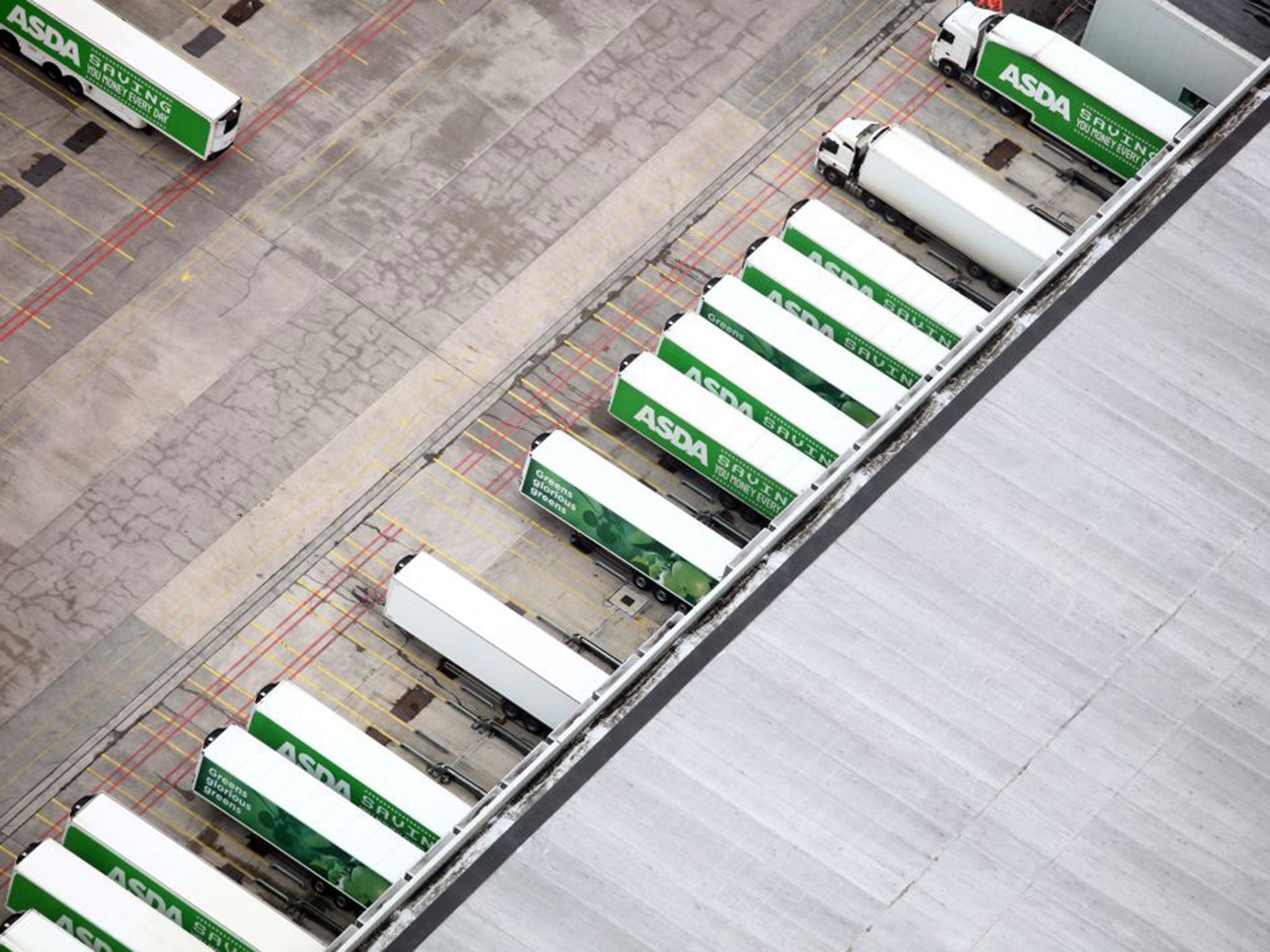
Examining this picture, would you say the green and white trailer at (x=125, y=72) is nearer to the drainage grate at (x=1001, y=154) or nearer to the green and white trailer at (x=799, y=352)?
the green and white trailer at (x=799, y=352)

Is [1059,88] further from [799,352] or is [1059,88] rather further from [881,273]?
[799,352]

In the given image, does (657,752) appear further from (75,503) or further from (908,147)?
(908,147)

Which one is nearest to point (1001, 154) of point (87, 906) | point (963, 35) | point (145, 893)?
point (963, 35)

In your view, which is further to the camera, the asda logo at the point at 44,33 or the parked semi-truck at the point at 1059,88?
the parked semi-truck at the point at 1059,88

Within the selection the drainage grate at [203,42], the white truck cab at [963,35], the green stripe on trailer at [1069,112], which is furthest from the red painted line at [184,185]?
the green stripe on trailer at [1069,112]

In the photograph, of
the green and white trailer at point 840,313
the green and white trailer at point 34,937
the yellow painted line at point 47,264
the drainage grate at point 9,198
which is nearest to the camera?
the green and white trailer at point 34,937

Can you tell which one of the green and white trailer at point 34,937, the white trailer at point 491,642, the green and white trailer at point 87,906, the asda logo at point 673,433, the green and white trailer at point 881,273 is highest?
the green and white trailer at point 881,273
